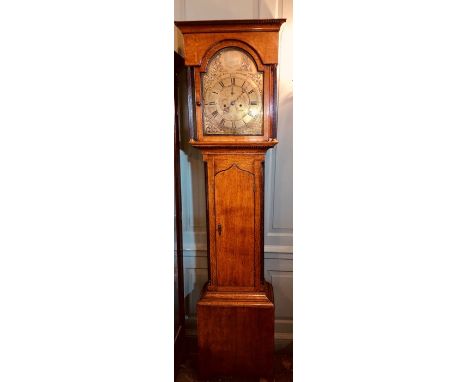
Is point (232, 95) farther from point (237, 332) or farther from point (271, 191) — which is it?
point (237, 332)

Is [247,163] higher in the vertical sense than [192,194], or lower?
higher

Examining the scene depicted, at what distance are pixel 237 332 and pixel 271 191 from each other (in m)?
0.67

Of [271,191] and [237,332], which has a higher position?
[271,191]

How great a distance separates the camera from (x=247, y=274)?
1353 mm

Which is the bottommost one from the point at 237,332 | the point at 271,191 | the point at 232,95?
the point at 237,332

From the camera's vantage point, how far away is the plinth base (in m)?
1.34

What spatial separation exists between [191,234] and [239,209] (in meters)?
0.46

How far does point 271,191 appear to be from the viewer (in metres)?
1.62

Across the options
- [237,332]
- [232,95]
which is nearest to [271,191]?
[232,95]

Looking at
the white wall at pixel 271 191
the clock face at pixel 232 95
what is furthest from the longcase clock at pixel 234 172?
the white wall at pixel 271 191

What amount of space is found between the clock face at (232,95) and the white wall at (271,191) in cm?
32

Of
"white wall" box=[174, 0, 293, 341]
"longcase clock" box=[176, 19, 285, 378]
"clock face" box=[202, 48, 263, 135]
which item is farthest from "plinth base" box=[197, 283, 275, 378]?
"clock face" box=[202, 48, 263, 135]

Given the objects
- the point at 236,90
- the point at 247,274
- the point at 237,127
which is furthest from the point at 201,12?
the point at 247,274
